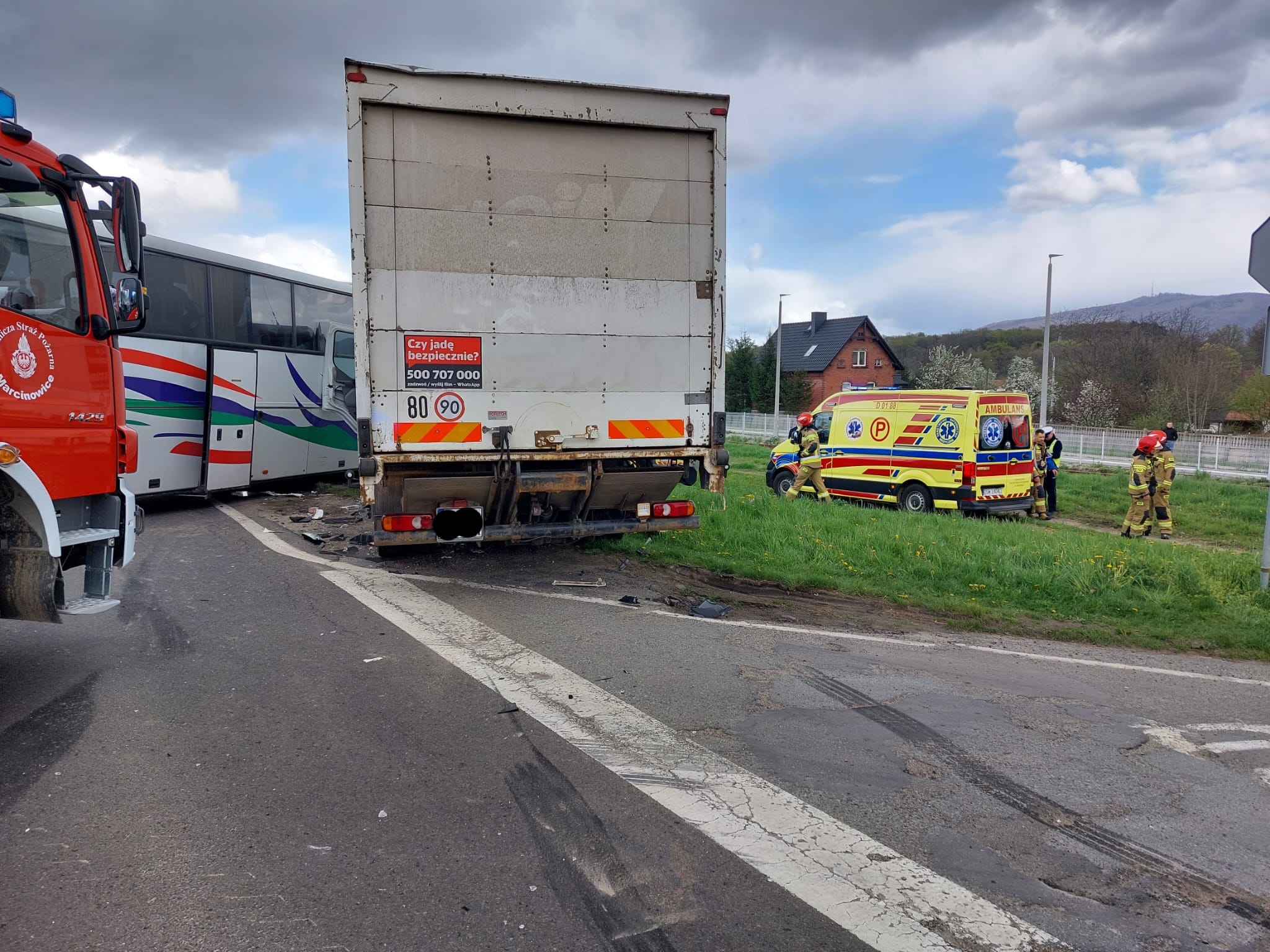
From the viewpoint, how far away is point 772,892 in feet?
9.70

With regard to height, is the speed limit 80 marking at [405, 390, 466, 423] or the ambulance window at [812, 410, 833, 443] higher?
the speed limit 80 marking at [405, 390, 466, 423]

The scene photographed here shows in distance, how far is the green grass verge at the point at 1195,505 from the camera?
14.3 metres

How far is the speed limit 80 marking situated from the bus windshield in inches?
352

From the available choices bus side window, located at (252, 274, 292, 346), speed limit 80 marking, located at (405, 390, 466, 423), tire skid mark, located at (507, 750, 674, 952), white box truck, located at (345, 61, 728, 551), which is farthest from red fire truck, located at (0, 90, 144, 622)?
bus side window, located at (252, 274, 292, 346)

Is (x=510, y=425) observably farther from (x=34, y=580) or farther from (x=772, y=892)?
(x=772, y=892)

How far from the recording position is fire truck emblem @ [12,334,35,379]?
439 centimetres

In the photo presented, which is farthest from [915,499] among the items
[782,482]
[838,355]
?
[838,355]

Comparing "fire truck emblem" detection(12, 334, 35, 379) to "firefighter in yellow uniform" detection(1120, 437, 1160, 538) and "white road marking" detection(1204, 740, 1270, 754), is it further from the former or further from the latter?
"firefighter in yellow uniform" detection(1120, 437, 1160, 538)

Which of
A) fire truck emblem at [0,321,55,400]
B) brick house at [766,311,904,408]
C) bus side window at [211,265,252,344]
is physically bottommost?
fire truck emblem at [0,321,55,400]

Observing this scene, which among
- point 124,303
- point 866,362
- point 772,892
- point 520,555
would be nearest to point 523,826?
point 772,892

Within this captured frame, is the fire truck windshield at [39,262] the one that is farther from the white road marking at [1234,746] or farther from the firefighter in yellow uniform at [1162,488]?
the firefighter in yellow uniform at [1162,488]

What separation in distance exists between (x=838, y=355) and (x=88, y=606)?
Answer: 54.4 meters

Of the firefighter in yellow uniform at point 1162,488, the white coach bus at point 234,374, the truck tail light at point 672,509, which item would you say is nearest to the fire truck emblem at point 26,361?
the truck tail light at point 672,509

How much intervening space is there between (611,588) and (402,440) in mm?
2247
